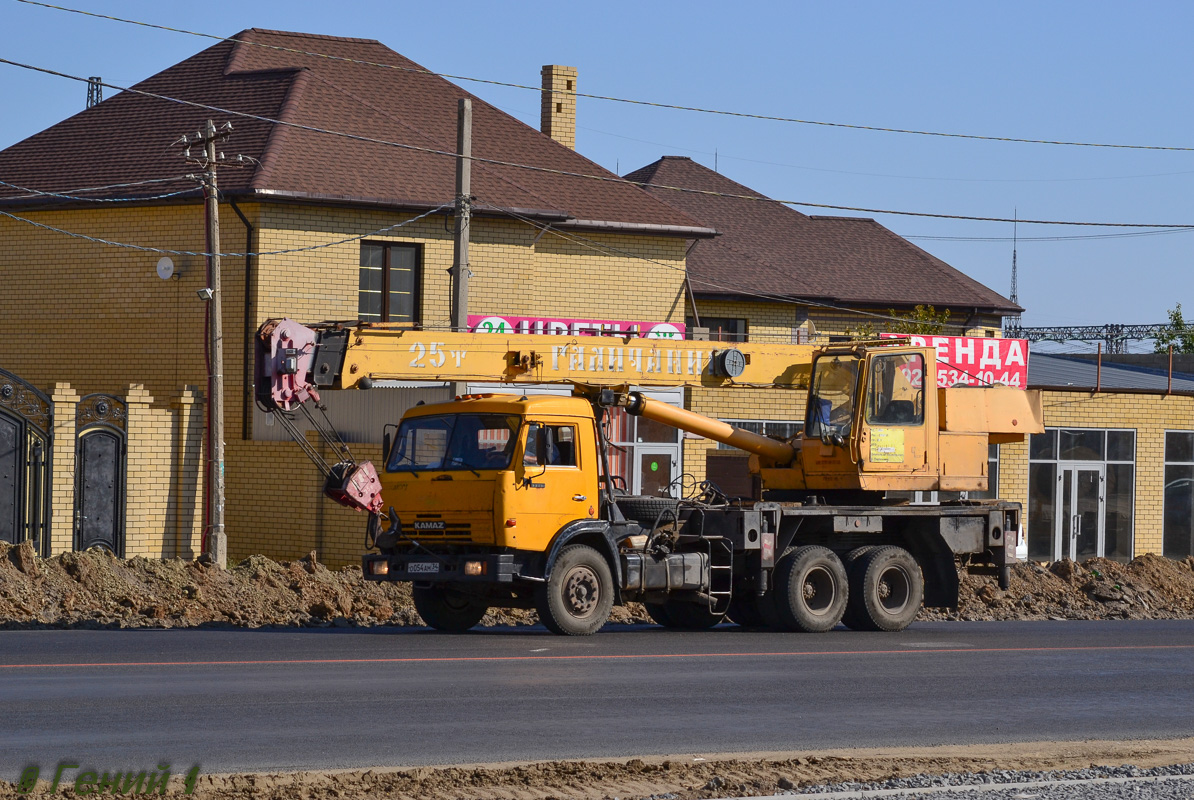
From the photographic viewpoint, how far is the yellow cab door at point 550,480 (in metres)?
16.8

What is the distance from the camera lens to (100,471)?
25.4 meters

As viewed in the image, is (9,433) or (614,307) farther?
(614,307)

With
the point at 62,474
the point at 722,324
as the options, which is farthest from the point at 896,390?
the point at 722,324

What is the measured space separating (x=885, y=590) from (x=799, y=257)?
78.2ft

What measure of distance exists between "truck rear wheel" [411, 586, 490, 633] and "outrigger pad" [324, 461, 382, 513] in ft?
4.15

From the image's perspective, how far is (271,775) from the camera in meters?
8.70

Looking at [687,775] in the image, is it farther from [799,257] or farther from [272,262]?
[799,257]

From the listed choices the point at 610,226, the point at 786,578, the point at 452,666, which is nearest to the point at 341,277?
the point at 610,226

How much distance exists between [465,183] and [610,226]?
7480 millimetres

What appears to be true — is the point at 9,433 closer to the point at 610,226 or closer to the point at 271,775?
the point at 610,226

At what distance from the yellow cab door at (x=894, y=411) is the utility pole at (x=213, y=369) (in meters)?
11.1

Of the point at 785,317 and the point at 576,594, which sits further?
the point at 785,317

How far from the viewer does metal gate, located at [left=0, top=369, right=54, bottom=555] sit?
2391cm

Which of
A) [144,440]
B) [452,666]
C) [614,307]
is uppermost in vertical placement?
[614,307]
